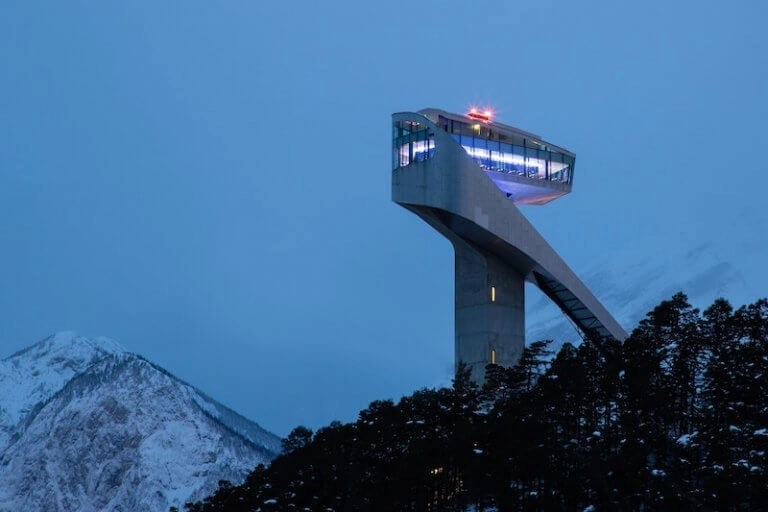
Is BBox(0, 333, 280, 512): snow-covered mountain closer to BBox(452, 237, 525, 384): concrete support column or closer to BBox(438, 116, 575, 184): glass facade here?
BBox(452, 237, 525, 384): concrete support column

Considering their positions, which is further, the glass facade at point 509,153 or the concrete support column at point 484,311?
the glass facade at point 509,153

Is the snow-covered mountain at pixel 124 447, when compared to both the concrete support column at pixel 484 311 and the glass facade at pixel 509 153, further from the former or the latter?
the glass facade at pixel 509 153

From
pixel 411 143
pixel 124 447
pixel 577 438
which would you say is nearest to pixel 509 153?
pixel 411 143

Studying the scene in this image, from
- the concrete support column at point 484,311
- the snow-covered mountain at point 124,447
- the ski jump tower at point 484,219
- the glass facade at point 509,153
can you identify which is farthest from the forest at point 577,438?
the snow-covered mountain at point 124,447

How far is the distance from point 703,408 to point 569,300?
21651 mm

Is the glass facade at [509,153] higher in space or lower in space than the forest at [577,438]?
higher

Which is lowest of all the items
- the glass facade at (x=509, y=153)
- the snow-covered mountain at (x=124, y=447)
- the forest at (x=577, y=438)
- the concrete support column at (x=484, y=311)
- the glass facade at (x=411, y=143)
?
the forest at (x=577, y=438)

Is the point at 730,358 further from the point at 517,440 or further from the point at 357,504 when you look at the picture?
the point at 357,504

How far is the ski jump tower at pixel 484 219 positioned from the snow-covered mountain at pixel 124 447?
168 feet

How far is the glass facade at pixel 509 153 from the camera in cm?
7075

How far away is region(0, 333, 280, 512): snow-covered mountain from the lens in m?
119

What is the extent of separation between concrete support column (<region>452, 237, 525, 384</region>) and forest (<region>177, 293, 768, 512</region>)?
5004 millimetres

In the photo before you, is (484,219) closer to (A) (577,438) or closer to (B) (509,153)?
(B) (509,153)

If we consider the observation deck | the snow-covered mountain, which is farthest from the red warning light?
the snow-covered mountain
